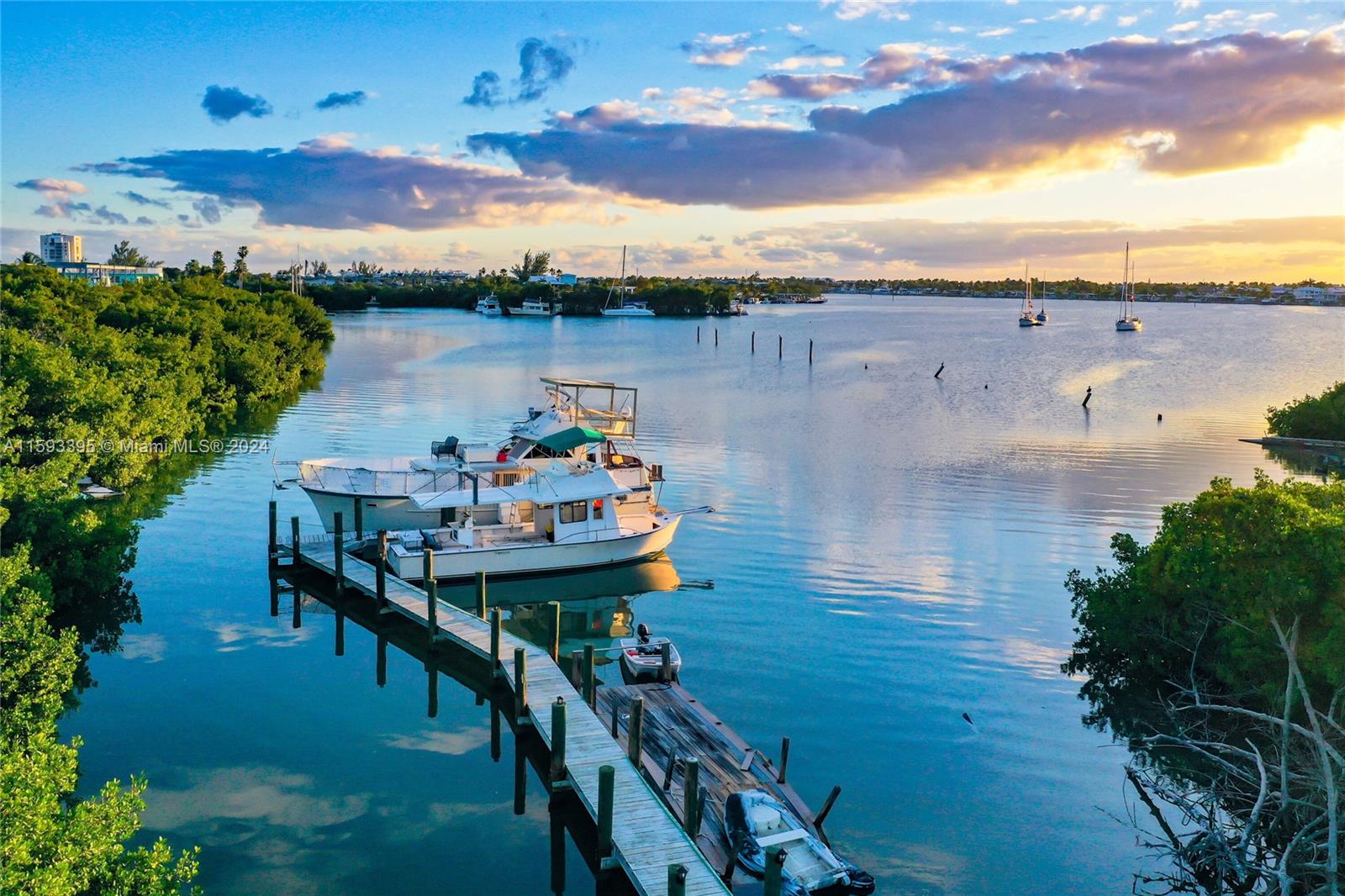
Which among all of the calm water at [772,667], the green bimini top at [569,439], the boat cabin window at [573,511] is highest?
the green bimini top at [569,439]

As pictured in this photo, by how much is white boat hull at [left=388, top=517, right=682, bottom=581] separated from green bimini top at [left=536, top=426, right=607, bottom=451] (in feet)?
15.1

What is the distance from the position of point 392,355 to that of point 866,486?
246 feet

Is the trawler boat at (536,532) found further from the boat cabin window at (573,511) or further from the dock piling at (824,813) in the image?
the dock piling at (824,813)

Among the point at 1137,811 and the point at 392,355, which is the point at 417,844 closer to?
the point at 1137,811

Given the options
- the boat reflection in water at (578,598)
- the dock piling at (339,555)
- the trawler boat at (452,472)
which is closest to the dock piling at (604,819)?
the boat reflection in water at (578,598)

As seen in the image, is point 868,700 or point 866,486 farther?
point 866,486

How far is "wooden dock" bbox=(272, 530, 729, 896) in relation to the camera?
1559 centimetres

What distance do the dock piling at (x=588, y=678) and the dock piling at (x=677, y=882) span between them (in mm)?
7578

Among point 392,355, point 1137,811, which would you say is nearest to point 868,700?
point 1137,811

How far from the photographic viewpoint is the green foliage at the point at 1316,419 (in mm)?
57062

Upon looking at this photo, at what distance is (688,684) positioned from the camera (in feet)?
80.1

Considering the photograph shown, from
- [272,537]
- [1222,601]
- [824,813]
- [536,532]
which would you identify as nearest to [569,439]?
[536,532]

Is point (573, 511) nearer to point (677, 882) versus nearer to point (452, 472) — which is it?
point (452, 472)

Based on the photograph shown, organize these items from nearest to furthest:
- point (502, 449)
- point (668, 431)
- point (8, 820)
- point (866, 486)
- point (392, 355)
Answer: point (8, 820)
point (502, 449)
point (866, 486)
point (668, 431)
point (392, 355)
